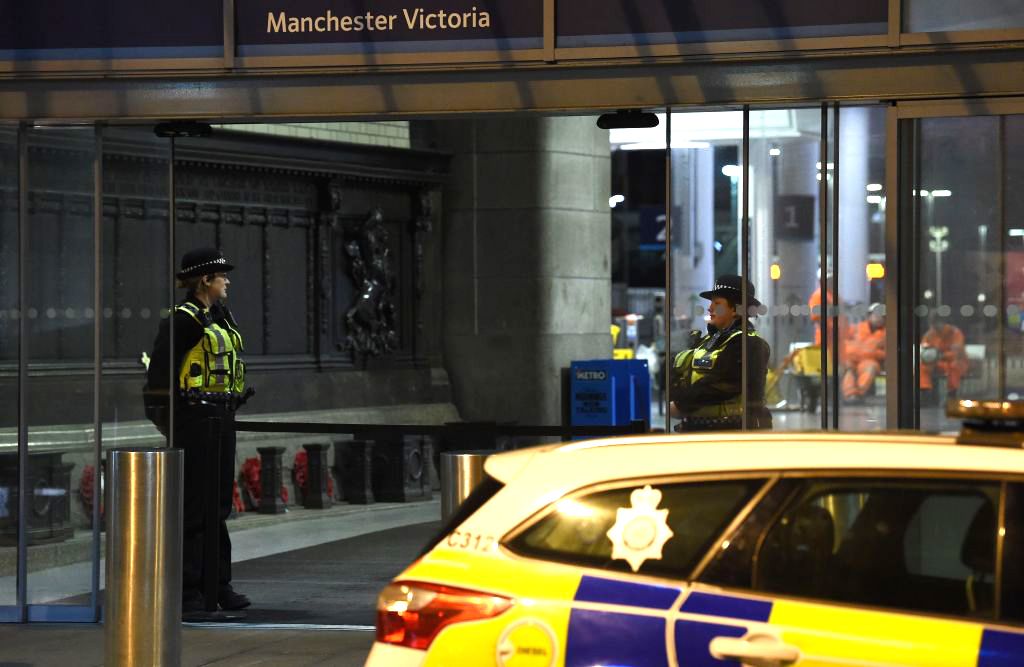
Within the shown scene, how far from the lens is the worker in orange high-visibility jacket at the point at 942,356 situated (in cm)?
831

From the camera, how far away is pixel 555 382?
17453mm

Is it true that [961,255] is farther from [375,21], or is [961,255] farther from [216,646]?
[216,646]

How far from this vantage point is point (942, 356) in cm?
835

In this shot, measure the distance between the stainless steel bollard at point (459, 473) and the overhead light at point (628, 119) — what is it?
2.28 meters

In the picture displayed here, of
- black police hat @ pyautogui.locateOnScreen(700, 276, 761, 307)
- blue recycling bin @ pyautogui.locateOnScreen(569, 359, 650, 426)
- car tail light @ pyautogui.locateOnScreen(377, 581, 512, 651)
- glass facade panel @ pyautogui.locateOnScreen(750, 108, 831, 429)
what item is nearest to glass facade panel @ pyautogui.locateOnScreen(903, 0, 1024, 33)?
glass facade panel @ pyautogui.locateOnScreen(750, 108, 831, 429)

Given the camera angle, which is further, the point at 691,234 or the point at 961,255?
the point at 691,234

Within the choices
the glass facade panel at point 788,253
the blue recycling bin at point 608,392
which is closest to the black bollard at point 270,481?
the blue recycling bin at point 608,392

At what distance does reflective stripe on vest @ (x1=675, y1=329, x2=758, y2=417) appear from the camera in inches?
348

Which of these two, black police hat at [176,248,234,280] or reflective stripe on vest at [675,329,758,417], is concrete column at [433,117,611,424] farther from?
reflective stripe on vest at [675,329,758,417]

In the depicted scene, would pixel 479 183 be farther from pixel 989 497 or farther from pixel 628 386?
pixel 989 497

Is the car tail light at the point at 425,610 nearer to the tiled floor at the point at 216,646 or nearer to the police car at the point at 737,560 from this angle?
the police car at the point at 737,560

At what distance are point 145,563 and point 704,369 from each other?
3156 millimetres

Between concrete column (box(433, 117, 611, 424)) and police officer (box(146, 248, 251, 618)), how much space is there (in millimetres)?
7893

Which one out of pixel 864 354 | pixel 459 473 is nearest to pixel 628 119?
pixel 864 354
